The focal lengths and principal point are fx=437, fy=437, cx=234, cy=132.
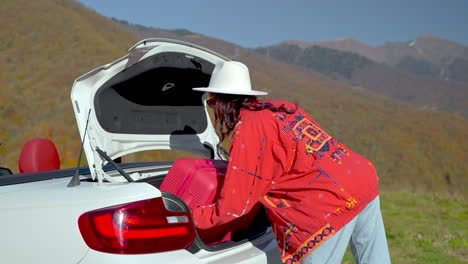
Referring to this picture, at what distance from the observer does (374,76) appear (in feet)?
346

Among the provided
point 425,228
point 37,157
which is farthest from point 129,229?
point 425,228

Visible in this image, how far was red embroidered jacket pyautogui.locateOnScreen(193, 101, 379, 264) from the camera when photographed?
1978 millimetres

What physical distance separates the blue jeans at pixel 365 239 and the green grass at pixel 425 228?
2434mm

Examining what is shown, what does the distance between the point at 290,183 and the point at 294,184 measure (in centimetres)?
2

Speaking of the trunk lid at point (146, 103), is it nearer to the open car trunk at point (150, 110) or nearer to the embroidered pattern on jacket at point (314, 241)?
the open car trunk at point (150, 110)

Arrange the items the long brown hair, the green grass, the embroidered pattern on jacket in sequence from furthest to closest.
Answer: the green grass
the long brown hair
the embroidered pattern on jacket

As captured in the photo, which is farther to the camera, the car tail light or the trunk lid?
the trunk lid

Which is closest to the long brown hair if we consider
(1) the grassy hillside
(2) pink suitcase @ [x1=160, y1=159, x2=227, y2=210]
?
(2) pink suitcase @ [x1=160, y1=159, x2=227, y2=210]

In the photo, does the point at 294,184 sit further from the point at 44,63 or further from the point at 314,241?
the point at 44,63

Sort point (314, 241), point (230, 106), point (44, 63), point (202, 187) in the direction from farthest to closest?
1. point (44, 63)
2. point (202, 187)
3. point (230, 106)
4. point (314, 241)

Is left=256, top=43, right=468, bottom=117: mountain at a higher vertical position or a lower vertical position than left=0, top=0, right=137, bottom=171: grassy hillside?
lower

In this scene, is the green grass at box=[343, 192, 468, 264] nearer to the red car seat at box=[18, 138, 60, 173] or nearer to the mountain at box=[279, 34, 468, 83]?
the red car seat at box=[18, 138, 60, 173]

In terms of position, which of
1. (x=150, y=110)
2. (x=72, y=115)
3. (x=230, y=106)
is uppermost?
(x=230, y=106)

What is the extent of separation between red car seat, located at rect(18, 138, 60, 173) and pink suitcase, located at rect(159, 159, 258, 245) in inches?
39.0
